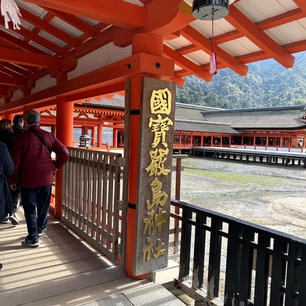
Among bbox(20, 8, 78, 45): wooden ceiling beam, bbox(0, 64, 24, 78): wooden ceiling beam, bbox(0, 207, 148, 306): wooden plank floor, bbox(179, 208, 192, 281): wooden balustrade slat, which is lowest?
bbox(0, 207, 148, 306): wooden plank floor

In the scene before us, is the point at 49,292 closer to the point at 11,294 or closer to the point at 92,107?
the point at 11,294

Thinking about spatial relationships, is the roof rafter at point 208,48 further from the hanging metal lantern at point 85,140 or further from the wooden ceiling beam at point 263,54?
the hanging metal lantern at point 85,140

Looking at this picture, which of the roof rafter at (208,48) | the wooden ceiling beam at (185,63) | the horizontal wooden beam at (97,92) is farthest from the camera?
the wooden ceiling beam at (185,63)

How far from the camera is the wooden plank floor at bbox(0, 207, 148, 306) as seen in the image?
2.39 meters

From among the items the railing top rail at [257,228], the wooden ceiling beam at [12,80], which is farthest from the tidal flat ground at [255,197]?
the wooden ceiling beam at [12,80]

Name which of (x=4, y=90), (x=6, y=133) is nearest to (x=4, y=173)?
(x=6, y=133)

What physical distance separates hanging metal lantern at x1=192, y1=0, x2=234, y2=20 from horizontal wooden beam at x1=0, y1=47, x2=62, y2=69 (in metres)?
3.17

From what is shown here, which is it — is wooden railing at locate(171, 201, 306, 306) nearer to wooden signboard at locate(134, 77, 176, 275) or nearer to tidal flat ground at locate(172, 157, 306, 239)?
wooden signboard at locate(134, 77, 176, 275)

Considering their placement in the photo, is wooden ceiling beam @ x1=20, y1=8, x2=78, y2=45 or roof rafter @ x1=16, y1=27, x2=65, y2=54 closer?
→ wooden ceiling beam @ x1=20, y1=8, x2=78, y2=45

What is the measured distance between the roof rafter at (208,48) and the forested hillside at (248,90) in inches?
2495

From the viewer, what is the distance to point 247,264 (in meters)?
2.08

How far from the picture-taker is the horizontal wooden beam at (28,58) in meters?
4.02

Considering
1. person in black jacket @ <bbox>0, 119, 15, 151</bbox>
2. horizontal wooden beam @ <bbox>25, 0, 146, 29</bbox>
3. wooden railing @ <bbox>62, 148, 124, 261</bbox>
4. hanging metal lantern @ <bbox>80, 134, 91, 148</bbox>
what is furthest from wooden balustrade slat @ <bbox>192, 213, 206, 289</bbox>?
hanging metal lantern @ <bbox>80, 134, 91, 148</bbox>

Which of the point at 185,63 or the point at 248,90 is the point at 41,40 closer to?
the point at 185,63
